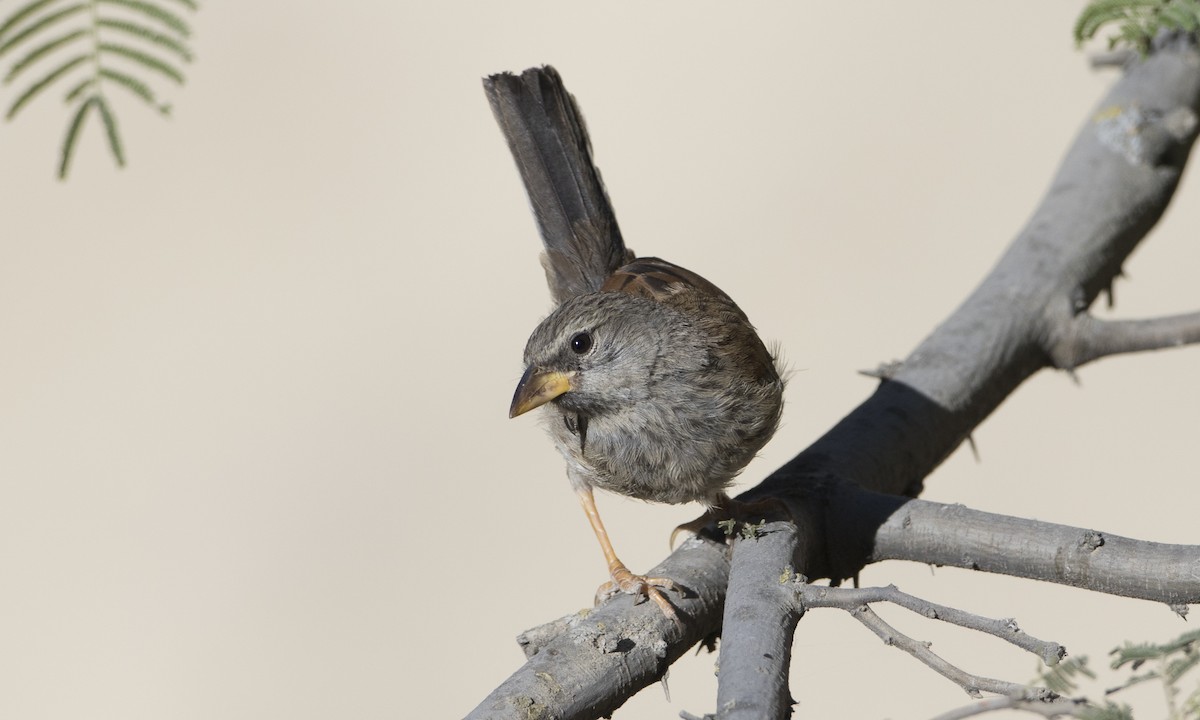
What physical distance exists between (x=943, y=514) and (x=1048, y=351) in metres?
1.32

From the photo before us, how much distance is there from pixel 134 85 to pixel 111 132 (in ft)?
0.38

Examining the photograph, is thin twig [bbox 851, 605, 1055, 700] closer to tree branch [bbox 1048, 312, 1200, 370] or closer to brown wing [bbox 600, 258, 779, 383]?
brown wing [bbox 600, 258, 779, 383]

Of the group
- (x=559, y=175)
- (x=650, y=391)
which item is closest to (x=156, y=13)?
(x=650, y=391)

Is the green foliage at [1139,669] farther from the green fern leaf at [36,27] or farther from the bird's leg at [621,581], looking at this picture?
the green fern leaf at [36,27]

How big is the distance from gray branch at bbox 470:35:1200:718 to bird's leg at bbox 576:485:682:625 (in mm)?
54

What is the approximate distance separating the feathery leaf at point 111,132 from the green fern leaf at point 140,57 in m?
0.11

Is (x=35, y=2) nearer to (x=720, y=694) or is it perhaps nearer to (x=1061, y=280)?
(x=720, y=694)

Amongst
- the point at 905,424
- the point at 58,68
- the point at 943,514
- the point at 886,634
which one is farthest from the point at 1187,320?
the point at 58,68

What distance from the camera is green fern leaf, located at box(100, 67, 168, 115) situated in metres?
2.12

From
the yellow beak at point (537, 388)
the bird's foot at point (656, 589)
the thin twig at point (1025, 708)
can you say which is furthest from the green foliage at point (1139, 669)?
the yellow beak at point (537, 388)

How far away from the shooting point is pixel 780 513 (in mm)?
3160

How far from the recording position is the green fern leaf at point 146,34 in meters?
2.17

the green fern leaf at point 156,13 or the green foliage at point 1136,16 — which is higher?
the green foliage at point 1136,16

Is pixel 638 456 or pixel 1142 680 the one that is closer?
pixel 1142 680
